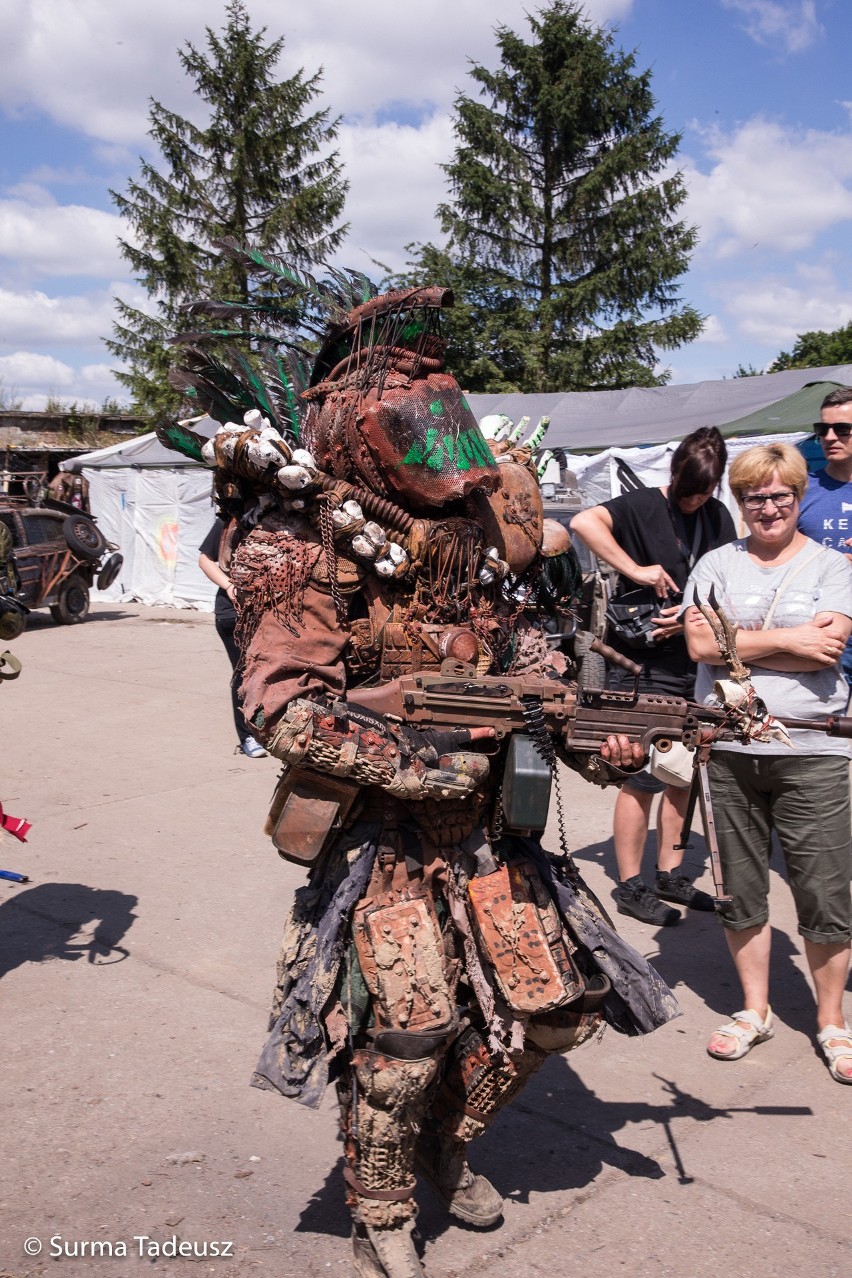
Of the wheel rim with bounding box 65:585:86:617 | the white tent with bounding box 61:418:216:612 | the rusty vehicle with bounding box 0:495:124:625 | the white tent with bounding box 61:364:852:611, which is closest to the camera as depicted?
the white tent with bounding box 61:364:852:611

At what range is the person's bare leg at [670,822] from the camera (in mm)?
4770

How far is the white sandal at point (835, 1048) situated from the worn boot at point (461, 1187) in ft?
4.61

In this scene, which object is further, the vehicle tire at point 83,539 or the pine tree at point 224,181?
the pine tree at point 224,181

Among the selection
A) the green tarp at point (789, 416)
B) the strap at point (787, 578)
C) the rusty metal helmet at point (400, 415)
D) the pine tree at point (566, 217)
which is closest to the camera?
the rusty metal helmet at point (400, 415)

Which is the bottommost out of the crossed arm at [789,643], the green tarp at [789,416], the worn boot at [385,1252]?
the worn boot at [385,1252]

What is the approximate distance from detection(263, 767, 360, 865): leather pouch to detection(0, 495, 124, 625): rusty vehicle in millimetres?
12437

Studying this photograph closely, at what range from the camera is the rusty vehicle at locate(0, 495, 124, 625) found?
46.7ft

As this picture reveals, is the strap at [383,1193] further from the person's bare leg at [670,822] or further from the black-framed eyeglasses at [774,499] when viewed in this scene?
the person's bare leg at [670,822]

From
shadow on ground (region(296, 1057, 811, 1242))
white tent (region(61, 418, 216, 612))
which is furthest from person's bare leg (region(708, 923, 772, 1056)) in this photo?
white tent (region(61, 418, 216, 612))

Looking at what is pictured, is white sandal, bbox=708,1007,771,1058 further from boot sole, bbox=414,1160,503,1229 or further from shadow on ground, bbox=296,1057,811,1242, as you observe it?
boot sole, bbox=414,1160,503,1229

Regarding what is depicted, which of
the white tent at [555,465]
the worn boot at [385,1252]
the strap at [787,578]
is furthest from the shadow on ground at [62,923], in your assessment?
the white tent at [555,465]

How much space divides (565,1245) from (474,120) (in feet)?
90.0

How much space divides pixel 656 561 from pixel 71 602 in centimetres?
1224

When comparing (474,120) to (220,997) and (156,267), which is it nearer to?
(156,267)
